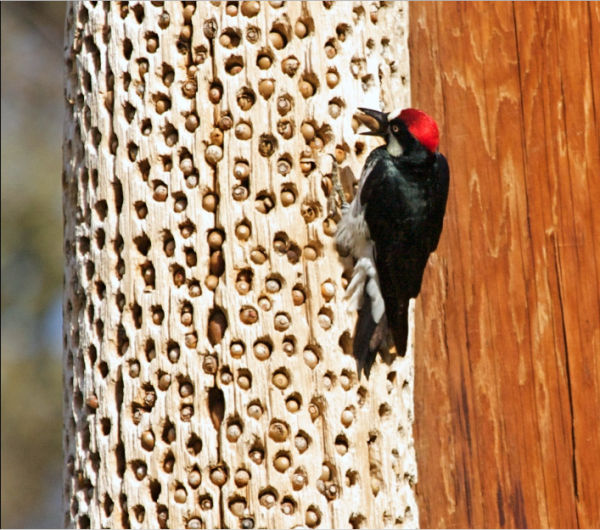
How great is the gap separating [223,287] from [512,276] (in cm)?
111

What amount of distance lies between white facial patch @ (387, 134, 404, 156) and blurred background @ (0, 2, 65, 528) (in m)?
4.47

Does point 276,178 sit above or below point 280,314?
above

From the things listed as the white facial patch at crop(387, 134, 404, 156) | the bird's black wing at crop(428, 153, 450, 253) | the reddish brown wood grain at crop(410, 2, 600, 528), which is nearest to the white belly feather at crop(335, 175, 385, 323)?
the white facial patch at crop(387, 134, 404, 156)

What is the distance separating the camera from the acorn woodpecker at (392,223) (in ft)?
9.42

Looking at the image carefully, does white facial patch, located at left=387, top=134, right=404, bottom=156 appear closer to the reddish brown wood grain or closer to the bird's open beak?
the bird's open beak

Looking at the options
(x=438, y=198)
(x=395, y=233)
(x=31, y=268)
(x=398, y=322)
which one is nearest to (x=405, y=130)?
(x=438, y=198)

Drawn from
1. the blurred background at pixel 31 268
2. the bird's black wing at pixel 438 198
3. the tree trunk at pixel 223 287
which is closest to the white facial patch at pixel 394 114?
the tree trunk at pixel 223 287

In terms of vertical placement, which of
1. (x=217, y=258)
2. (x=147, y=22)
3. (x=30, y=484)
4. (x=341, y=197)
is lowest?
(x=30, y=484)

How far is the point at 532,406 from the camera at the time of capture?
3.16m

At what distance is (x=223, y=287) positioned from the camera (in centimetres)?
271

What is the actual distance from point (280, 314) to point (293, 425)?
13.2 inches

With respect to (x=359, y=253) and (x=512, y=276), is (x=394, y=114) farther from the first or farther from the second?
(x=512, y=276)

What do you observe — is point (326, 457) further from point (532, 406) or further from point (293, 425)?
point (532, 406)

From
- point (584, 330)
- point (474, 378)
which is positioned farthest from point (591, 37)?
point (474, 378)
